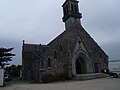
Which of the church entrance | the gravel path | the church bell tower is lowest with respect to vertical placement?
the gravel path

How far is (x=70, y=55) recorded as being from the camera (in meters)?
30.3

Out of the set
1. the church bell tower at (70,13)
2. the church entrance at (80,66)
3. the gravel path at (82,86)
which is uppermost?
the church bell tower at (70,13)

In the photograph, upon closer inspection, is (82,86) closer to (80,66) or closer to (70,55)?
(70,55)

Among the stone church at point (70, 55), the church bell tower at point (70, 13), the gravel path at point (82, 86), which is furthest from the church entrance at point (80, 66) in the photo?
the gravel path at point (82, 86)

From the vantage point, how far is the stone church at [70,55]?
2864 centimetres

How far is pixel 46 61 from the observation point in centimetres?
2867

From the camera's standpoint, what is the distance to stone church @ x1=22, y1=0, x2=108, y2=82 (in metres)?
28.6

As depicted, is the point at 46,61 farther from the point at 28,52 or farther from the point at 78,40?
the point at 28,52

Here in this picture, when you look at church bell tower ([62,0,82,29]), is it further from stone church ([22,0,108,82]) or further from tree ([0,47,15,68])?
tree ([0,47,15,68])

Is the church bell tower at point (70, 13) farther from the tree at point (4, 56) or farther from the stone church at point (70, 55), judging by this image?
the tree at point (4, 56)

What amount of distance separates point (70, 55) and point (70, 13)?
9704mm

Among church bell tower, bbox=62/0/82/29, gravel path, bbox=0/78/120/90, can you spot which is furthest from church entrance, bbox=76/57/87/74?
gravel path, bbox=0/78/120/90

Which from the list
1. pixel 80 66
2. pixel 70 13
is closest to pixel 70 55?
pixel 80 66

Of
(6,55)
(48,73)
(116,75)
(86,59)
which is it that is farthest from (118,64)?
(6,55)
